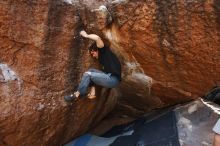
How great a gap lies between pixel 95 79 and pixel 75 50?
0.44m

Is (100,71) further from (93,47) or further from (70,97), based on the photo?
(70,97)

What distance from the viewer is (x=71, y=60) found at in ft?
14.6

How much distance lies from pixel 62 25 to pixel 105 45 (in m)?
0.59

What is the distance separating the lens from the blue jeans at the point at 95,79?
14.3 ft

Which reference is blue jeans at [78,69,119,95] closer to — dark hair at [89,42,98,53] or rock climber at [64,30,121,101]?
rock climber at [64,30,121,101]

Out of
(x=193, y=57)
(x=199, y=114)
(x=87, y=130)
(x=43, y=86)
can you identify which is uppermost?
(x=193, y=57)

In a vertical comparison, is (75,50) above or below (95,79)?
above

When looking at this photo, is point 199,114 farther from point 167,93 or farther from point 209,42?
point 209,42

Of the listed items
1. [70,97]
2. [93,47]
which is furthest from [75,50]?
[70,97]

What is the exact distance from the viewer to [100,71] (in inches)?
178

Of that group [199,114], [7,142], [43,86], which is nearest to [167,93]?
[199,114]

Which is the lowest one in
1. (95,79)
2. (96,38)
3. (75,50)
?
(95,79)

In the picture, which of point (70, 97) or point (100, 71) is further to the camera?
point (100, 71)

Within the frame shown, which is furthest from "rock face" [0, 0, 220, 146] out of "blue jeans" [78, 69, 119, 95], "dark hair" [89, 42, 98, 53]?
"blue jeans" [78, 69, 119, 95]
